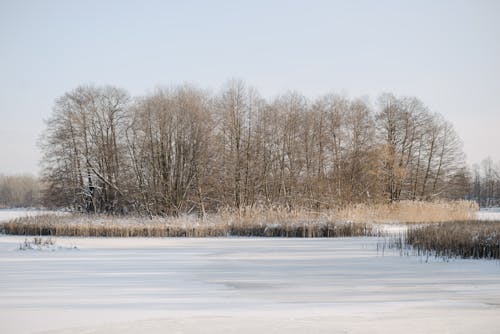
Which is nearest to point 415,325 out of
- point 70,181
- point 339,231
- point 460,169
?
point 339,231

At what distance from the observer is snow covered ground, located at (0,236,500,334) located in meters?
4.55

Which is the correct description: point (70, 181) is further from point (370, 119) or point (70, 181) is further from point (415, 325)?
point (415, 325)

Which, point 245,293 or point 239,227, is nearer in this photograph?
point 245,293

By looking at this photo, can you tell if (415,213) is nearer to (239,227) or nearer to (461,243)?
(239,227)

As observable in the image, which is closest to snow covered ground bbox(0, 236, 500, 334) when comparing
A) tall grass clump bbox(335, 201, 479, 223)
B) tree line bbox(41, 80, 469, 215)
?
tall grass clump bbox(335, 201, 479, 223)

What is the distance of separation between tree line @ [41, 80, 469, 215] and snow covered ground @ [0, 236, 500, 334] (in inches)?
604

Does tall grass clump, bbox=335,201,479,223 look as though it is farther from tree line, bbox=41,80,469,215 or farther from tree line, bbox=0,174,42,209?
tree line, bbox=0,174,42,209

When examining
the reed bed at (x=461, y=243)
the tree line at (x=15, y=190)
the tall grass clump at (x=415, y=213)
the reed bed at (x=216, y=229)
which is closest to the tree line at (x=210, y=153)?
the tall grass clump at (x=415, y=213)

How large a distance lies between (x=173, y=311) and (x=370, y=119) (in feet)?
82.9

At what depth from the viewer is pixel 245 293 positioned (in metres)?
6.07

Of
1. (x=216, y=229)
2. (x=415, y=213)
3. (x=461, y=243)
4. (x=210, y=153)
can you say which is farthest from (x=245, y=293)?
(x=210, y=153)

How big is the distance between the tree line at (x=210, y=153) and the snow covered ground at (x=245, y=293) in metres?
15.4

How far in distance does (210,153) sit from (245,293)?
19.9 metres

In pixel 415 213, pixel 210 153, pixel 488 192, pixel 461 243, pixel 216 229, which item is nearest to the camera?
pixel 461 243
